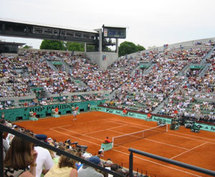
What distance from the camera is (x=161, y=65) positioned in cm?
4600

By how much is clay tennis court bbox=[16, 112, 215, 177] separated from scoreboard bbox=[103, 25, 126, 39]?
80.3 feet

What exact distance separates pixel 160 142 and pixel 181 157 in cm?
396

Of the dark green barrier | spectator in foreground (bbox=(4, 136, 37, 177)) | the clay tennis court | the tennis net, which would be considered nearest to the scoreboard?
the dark green barrier

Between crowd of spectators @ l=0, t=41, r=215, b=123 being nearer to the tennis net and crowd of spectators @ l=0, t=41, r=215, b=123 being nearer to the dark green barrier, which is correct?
the dark green barrier

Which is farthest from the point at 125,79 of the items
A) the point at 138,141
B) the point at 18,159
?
the point at 18,159

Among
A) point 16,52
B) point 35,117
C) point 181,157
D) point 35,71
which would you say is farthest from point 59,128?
point 16,52

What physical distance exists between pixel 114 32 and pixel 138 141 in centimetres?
3672

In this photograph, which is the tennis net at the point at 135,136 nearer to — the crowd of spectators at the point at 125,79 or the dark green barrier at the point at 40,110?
the crowd of spectators at the point at 125,79

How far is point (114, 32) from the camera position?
5444 centimetres

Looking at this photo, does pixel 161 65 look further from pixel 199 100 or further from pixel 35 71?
pixel 35 71

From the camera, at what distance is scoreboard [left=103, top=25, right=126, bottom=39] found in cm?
5372

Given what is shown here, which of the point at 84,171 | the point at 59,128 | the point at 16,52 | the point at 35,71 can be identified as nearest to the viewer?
the point at 84,171

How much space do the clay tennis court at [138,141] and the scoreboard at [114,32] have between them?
80.3ft

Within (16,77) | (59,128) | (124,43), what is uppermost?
(124,43)
